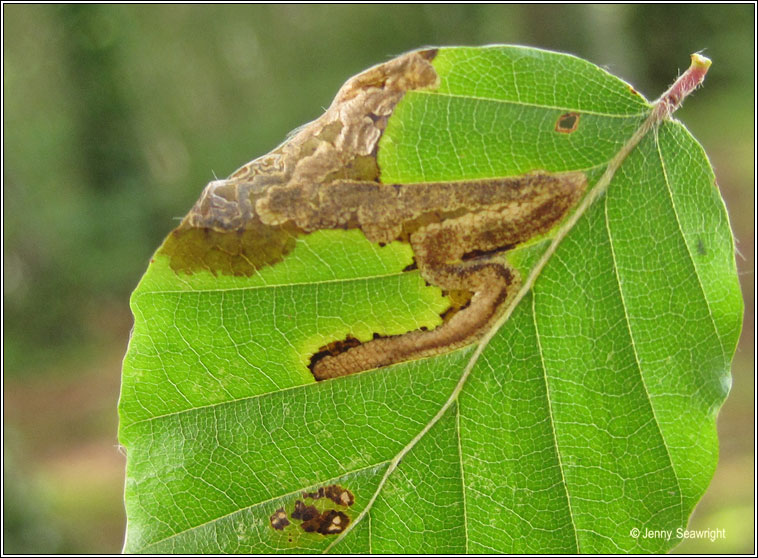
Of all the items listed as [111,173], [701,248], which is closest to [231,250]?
[701,248]

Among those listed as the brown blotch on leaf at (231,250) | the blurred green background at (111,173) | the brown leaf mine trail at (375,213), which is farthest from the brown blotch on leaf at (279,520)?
the blurred green background at (111,173)

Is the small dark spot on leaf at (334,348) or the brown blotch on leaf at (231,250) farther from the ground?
the brown blotch on leaf at (231,250)

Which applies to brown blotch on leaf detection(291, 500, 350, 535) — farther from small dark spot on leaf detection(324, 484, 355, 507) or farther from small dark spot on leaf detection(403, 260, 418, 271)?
small dark spot on leaf detection(403, 260, 418, 271)

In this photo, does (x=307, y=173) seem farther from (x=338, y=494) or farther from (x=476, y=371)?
(x=338, y=494)

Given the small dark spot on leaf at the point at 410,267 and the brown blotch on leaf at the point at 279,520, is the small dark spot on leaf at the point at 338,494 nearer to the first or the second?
the brown blotch on leaf at the point at 279,520

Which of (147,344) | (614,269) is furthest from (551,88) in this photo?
(147,344)

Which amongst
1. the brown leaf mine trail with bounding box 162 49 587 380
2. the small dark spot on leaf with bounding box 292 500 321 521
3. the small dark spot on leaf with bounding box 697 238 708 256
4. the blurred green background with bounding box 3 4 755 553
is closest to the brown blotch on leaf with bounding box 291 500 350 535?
the small dark spot on leaf with bounding box 292 500 321 521

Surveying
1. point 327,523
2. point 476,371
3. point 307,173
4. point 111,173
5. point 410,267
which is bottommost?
point 327,523
